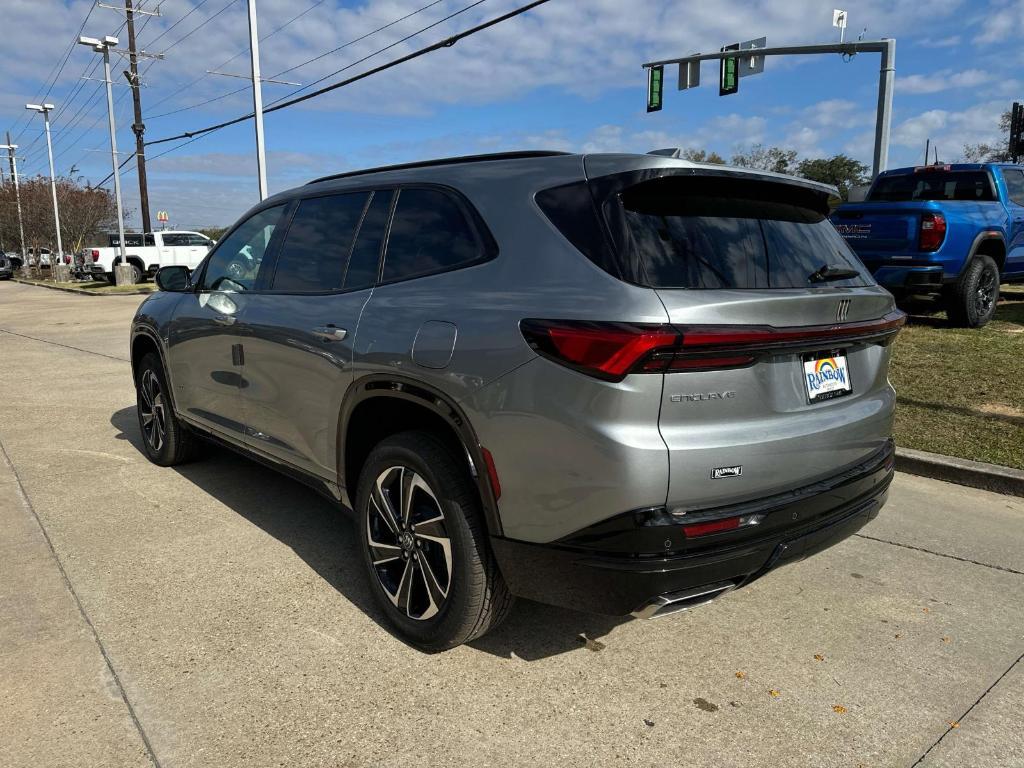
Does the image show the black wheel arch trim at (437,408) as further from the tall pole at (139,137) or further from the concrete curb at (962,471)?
the tall pole at (139,137)

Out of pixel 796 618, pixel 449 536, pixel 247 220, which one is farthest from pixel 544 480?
pixel 247 220

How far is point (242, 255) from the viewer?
4328mm

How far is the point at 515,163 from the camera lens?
2850 mm

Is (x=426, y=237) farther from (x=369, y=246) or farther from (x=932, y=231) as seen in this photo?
(x=932, y=231)

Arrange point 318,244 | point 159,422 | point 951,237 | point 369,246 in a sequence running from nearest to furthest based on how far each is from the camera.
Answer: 1. point 369,246
2. point 318,244
3. point 159,422
4. point 951,237

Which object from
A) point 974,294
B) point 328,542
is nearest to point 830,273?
point 328,542

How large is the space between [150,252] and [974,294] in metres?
30.2

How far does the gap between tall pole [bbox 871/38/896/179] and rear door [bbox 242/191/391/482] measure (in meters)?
15.8

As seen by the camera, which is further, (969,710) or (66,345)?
(66,345)

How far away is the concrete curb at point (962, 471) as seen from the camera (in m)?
4.78

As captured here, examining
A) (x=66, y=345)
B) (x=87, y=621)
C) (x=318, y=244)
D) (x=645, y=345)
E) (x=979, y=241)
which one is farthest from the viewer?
(x=66, y=345)

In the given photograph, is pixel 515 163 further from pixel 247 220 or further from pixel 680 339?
pixel 247 220

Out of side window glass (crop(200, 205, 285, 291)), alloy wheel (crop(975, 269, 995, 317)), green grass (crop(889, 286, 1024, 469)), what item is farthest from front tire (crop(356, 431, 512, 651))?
alloy wheel (crop(975, 269, 995, 317))

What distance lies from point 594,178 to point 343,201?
152cm
